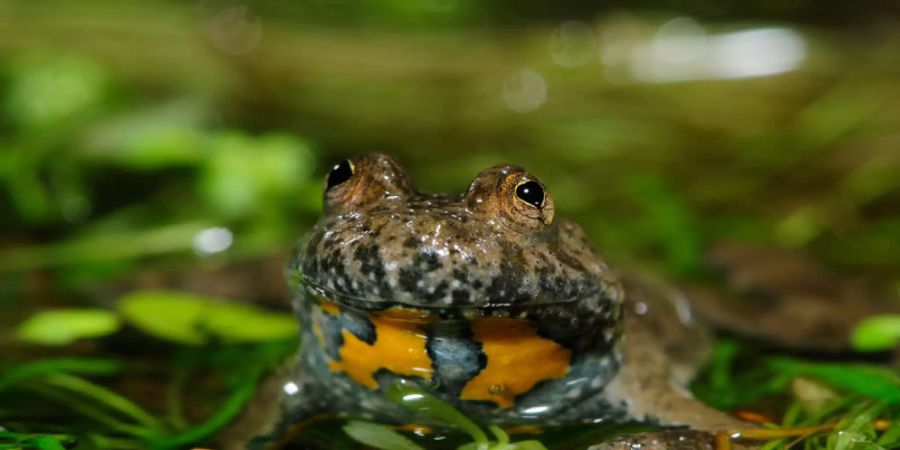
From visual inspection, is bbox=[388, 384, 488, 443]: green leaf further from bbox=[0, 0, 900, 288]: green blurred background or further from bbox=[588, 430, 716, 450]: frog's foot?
bbox=[0, 0, 900, 288]: green blurred background

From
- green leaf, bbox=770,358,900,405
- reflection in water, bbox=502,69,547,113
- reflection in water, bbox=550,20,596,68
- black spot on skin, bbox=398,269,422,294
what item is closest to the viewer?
black spot on skin, bbox=398,269,422,294

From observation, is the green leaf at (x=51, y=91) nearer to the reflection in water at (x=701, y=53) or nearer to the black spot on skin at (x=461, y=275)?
the reflection in water at (x=701, y=53)

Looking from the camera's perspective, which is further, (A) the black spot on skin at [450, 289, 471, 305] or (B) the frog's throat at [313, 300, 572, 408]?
(B) the frog's throat at [313, 300, 572, 408]

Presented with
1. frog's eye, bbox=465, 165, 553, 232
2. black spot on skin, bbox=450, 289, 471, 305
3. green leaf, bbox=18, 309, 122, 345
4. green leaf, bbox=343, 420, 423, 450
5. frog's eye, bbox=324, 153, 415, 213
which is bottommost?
green leaf, bbox=343, 420, 423, 450

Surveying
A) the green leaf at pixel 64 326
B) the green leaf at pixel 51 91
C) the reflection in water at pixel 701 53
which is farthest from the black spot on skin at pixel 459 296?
the reflection in water at pixel 701 53

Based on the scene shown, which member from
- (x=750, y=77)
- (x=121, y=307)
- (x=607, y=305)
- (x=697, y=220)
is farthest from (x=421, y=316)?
(x=750, y=77)

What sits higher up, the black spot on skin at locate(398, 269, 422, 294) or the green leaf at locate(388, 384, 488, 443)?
the black spot on skin at locate(398, 269, 422, 294)

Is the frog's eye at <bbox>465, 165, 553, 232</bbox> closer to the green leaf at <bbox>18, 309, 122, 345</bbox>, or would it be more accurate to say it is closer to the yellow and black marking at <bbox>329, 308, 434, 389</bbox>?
the yellow and black marking at <bbox>329, 308, 434, 389</bbox>

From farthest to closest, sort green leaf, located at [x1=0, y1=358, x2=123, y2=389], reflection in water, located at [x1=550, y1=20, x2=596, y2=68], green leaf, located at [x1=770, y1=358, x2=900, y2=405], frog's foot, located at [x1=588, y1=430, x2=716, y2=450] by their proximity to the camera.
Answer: reflection in water, located at [x1=550, y1=20, x2=596, y2=68] < green leaf, located at [x1=0, y1=358, x2=123, y2=389] < green leaf, located at [x1=770, y1=358, x2=900, y2=405] < frog's foot, located at [x1=588, y1=430, x2=716, y2=450]

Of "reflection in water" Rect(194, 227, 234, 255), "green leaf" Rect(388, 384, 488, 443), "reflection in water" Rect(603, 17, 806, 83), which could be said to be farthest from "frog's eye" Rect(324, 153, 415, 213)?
"reflection in water" Rect(603, 17, 806, 83)
